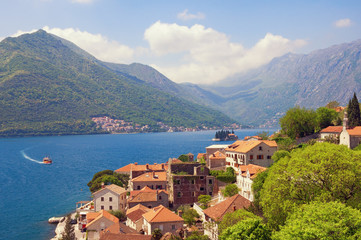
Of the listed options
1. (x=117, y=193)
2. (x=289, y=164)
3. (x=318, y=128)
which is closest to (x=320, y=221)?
(x=289, y=164)

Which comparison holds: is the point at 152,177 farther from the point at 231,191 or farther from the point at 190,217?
the point at 190,217

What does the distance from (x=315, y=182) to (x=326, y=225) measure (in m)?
9.11

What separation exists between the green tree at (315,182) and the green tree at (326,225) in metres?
4.72

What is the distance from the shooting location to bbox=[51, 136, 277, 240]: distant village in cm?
4403

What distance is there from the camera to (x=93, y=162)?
146m

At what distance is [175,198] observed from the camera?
57031 mm

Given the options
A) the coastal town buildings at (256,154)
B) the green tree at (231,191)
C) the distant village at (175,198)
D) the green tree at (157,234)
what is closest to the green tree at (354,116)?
the coastal town buildings at (256,154)

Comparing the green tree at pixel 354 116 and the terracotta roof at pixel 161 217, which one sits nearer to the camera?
the terracotta roof at pixel 161 217

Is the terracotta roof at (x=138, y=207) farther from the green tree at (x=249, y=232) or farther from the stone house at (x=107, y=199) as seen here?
the green tree at (x=249, y=232)

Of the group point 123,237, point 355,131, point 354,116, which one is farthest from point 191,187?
point 354,116

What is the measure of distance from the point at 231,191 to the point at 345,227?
28.8 meters

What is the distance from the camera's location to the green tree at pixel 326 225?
2161 cm

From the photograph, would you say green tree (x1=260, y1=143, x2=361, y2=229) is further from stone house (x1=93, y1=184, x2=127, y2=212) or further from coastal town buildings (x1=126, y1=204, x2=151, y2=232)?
stone house (x1=93, y1=184, x2=127, y2=212)

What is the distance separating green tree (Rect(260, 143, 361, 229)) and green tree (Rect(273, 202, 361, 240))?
4.72 m
